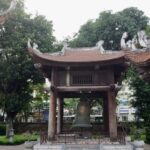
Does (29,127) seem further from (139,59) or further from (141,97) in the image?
(139,59)

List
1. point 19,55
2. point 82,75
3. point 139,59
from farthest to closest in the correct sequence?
1. point 19,55
2. point 82,75
3. point 139,59

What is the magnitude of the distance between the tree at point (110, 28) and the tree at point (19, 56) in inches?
340

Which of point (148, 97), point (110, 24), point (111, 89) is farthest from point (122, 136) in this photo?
point (110, 24)

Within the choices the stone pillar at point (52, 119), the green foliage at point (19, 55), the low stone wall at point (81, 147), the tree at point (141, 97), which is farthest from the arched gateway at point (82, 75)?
the green foliage at point (19, 55)

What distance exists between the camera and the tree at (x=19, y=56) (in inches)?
1088

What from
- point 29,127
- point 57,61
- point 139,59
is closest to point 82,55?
point 57,61

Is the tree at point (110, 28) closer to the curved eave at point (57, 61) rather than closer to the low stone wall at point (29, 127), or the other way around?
the low stone wall at point (29, 127)

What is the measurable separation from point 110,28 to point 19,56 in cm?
1439

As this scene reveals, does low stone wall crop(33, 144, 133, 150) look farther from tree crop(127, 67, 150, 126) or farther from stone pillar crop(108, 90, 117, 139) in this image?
tree crop(127, 67, 150, 126)

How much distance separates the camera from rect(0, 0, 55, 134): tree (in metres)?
27.6

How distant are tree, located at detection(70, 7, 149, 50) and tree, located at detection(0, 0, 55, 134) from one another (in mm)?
8645

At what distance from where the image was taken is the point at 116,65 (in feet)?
59.9

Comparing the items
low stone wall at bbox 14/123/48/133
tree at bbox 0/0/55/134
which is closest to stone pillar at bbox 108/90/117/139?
tree at bbox 0/0/55/134

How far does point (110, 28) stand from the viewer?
3847cm
